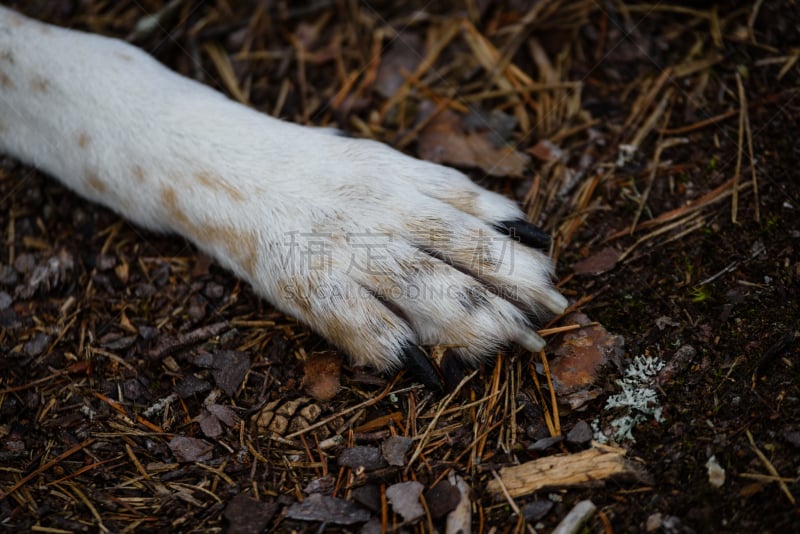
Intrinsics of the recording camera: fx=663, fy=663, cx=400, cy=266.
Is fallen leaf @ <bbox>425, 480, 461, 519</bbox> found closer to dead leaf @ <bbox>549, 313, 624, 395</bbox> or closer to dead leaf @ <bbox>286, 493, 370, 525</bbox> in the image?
dead leaf @ <bbox>286, 493, 370, 525</bbox>

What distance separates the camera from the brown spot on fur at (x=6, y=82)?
241 centimetres

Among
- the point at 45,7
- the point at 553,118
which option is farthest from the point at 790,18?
the point at 45,7

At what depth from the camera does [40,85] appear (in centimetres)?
236

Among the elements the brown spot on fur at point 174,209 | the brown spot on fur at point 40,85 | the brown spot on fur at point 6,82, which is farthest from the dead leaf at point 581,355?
the brown spot on fur at point 6,82

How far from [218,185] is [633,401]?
142cm

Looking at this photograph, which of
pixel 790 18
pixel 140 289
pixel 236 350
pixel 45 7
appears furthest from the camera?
pixel 45 7

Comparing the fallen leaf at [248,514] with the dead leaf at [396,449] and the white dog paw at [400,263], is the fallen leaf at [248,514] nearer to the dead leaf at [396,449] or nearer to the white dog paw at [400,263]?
the dead leaf at [396,449]

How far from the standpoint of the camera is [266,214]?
2.07 metres

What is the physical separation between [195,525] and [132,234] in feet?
3.95

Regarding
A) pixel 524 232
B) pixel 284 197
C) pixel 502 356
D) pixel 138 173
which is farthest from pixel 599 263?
pixel 138 173

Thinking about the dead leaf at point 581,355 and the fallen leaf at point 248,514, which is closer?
the fallen leaf at point 248,514

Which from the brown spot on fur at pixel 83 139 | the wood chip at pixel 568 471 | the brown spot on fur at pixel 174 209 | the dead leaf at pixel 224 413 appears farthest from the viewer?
the brown spot on fur at pixel 83 139

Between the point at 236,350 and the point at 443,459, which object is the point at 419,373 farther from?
the point at 236,350

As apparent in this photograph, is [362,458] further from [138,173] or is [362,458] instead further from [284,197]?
[138,173]
